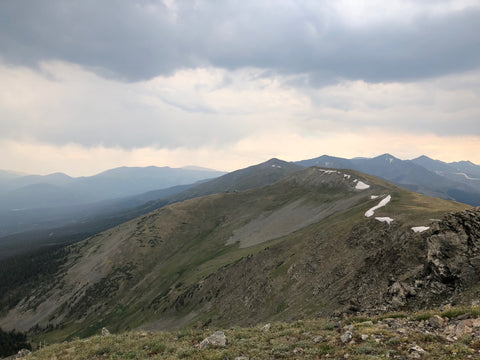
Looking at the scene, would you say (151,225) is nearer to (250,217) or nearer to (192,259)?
(192,259)

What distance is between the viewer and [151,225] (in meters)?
139

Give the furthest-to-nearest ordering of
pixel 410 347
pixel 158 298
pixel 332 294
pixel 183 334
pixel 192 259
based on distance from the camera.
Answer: pixel 192 259
pixel 158 298
pixel 332 294
pixel 183 334
pixel 410 347

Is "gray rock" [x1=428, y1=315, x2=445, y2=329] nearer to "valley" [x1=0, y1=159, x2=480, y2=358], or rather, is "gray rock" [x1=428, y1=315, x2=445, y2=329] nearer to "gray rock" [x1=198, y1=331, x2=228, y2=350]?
"valley" [x1=0, y1=159, x2=480, y2=358]

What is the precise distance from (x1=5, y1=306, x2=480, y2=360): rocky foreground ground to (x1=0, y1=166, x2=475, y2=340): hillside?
35.9 feet

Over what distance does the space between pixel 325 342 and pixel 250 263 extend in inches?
2113

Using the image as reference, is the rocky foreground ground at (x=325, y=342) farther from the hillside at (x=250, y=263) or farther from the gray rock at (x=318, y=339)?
the hillside at (x=250, y=263)

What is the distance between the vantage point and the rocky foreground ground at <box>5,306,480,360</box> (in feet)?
34.1

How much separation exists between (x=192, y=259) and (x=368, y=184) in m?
83.2

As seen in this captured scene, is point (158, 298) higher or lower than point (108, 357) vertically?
lower

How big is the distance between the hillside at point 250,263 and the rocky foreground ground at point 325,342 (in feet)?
35.9

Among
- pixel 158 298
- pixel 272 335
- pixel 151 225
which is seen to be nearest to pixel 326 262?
pixel 272 335

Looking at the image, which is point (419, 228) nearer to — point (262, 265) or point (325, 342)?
point (325, 342)

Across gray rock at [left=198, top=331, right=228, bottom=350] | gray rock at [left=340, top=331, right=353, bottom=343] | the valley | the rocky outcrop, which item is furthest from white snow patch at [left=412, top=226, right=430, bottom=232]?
gray rock at [left=198, top=331, right=228, bottom=350]

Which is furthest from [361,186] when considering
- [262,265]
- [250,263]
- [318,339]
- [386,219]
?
[318,339]
